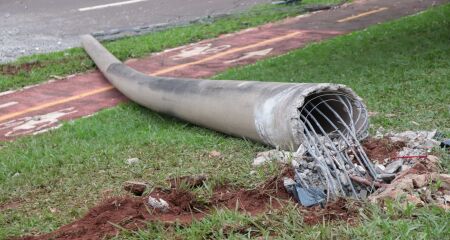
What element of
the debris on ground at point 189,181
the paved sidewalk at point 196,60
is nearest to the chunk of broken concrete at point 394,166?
the debris on ground at point 189,181

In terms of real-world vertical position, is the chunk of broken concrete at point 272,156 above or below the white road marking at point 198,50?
above

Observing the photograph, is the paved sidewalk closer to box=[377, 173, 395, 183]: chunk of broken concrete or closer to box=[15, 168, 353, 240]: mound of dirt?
box=[15, 168, 353, 240]: mound of dirt

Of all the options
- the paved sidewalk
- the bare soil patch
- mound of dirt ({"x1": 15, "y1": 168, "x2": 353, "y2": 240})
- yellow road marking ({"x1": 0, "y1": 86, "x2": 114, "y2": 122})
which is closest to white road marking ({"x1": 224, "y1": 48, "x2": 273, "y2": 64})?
the paved sidewalk

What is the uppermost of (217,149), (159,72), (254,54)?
(217,149)

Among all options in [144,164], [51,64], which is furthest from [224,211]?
[51,64]

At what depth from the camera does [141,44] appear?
34.0ft

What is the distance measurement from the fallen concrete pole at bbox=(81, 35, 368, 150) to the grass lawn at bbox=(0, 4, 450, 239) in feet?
0.53

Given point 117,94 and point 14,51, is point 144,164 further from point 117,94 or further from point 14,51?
point 14,51

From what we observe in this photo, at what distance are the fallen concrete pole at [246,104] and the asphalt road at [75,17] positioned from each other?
4144 mm

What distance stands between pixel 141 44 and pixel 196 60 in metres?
1.25

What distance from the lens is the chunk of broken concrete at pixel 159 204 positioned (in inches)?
163

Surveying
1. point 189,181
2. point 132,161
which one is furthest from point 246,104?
point 189,181

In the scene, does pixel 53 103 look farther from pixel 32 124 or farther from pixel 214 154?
pixel 214 154

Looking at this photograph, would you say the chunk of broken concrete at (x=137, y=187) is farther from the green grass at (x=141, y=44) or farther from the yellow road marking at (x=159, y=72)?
the green grass at (x=141, y=44)
